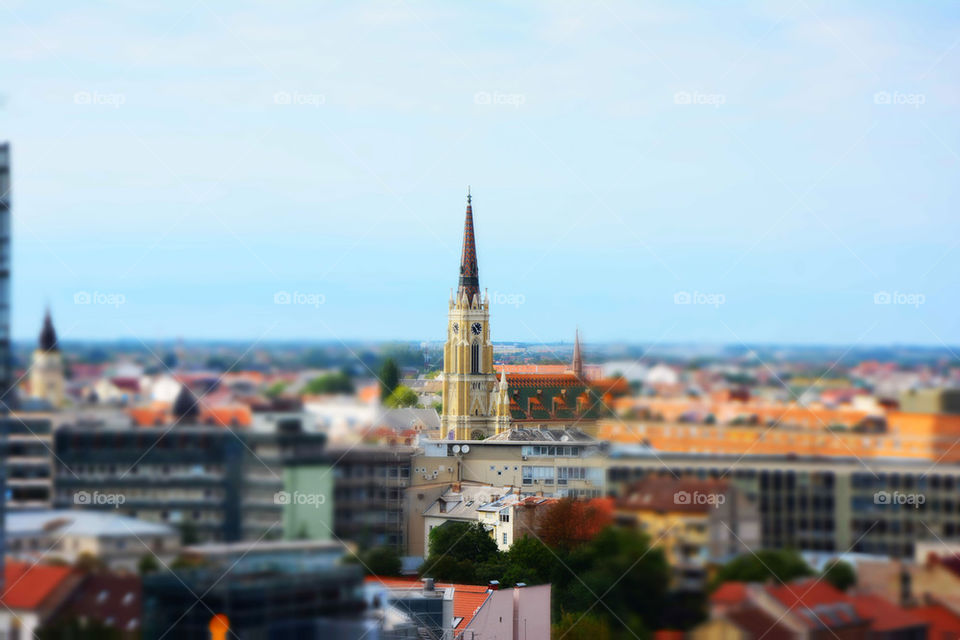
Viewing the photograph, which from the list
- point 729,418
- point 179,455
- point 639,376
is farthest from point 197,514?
point 639,376

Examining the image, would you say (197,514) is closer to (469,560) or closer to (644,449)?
(644,449)

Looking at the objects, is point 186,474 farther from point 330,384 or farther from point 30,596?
point 330,384

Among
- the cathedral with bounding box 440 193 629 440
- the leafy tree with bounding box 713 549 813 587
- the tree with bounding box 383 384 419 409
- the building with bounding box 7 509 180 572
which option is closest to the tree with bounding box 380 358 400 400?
the tree with bounding box 383 384 419 409

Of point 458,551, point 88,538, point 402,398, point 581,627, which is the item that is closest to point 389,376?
point 402,398

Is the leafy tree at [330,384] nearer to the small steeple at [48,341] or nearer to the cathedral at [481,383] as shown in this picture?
the small steeple at [48,341]

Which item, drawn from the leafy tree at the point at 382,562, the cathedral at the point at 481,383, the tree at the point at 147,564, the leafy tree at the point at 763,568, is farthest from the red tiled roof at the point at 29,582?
the cathedral at the point at 481,383
